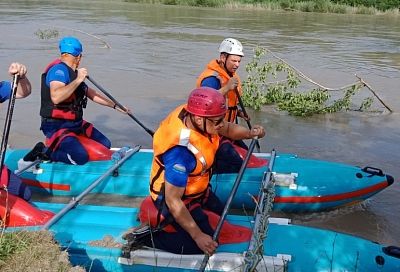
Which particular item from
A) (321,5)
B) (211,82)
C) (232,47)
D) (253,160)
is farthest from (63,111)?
(321,5)

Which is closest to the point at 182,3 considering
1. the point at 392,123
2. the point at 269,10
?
the point at 269,10

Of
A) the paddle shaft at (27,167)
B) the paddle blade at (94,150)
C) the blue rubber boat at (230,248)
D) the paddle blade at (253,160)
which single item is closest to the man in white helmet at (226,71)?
the paddle blade at (253,160)

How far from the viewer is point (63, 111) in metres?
5.71

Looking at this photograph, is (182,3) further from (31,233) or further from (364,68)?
(31,233)

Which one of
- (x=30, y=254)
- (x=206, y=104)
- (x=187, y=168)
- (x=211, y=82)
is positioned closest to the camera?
(x=30, y=254)

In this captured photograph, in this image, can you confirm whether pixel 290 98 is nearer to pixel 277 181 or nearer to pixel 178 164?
pixel 277 181

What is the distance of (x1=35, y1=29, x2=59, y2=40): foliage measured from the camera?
61.2 feet

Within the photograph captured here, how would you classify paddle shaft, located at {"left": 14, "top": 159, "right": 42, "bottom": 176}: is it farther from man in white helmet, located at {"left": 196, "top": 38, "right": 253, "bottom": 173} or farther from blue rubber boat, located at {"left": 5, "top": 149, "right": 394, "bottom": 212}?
man in white helmet, located at {"left": 196, "top": 38, "right": 253, "bottom": 173}

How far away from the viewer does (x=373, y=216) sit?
5.53 metres

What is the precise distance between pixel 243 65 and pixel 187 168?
10.9 metres

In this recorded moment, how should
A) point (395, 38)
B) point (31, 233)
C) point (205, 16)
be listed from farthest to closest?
point (205, 16) → point (395, 38) → point (31, 233)

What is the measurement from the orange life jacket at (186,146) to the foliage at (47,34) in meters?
16.4

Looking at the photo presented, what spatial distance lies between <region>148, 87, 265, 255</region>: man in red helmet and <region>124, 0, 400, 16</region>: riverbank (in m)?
32.9

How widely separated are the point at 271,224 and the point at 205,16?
89.2 feet
